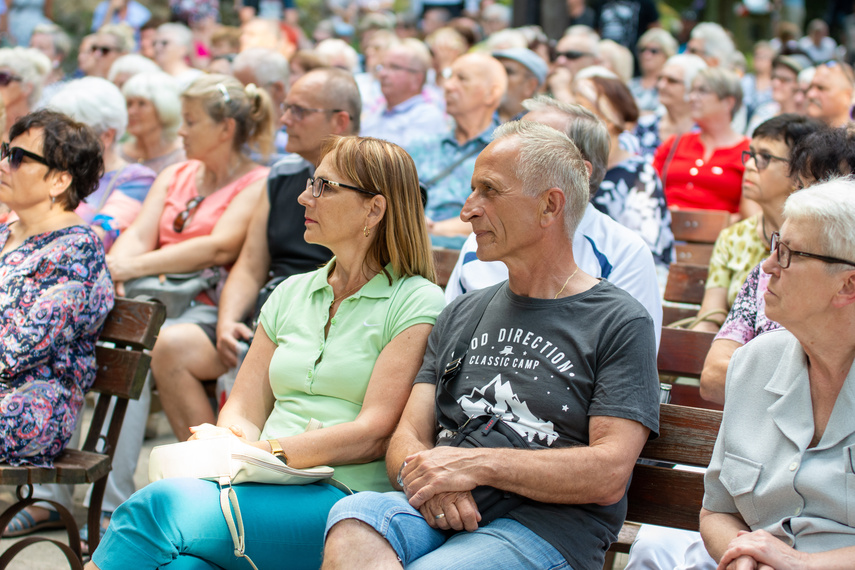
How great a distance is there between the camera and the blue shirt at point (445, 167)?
539 cm

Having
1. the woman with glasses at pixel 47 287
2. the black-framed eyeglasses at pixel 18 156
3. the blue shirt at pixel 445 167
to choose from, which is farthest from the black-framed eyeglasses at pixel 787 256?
the blue shirt at pixel 445 167

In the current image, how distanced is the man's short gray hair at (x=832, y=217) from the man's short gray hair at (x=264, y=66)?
533cm

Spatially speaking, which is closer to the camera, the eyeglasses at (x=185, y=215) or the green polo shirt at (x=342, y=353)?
the green polo shirt at (x=342, y=353)

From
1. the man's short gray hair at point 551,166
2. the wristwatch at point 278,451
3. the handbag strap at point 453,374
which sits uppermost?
the man's short gray hair at point 551,166

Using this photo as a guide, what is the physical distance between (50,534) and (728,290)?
3.16m

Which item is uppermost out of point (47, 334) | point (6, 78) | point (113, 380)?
point (6, 78)

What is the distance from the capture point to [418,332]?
110 inches

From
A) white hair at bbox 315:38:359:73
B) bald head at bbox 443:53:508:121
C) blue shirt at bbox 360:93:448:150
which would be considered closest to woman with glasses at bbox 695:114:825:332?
bald head at bbox 443:53:508:121

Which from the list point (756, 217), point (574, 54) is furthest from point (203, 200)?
point (574, 54)

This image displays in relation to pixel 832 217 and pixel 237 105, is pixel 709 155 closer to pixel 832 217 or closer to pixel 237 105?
pixel 237 105

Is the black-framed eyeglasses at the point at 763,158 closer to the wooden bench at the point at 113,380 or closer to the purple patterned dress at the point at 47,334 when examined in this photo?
the wooden bench at the point at 113,380

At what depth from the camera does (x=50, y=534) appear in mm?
3951

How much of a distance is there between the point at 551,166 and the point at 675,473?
0.96 meters

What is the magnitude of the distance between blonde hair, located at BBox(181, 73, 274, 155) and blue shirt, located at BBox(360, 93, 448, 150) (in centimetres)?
201
